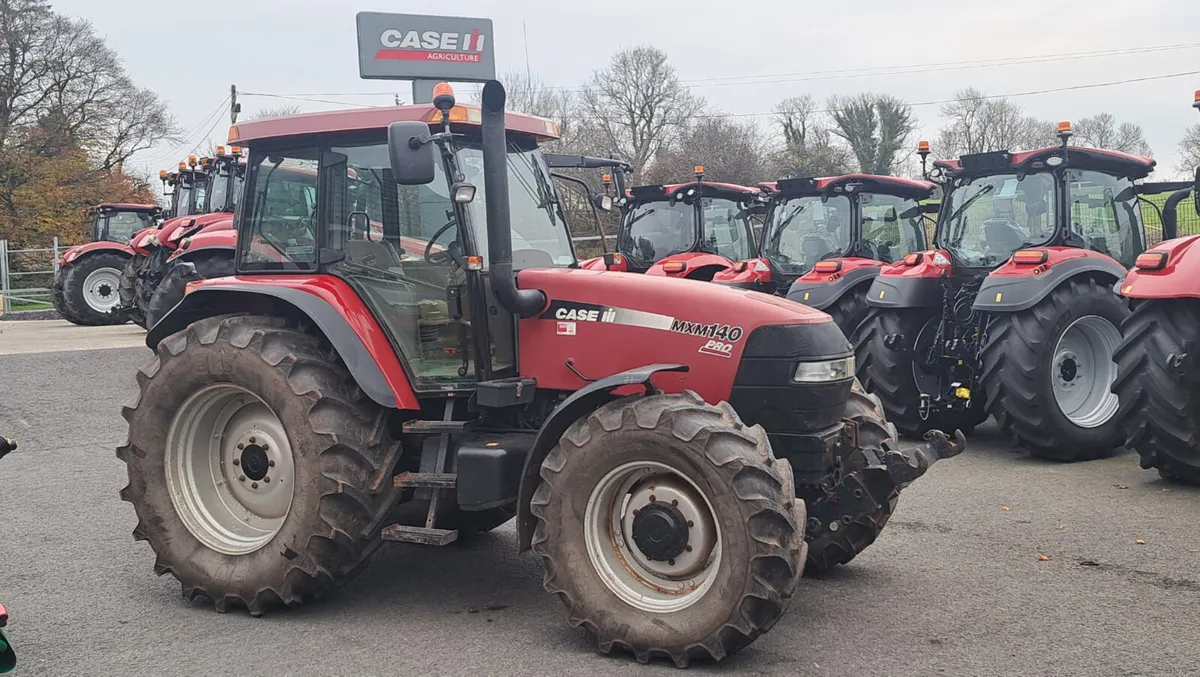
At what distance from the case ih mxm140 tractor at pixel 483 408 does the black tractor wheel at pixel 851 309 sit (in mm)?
4669

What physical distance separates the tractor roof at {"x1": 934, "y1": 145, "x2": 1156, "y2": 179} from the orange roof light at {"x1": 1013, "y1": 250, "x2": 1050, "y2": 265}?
0.79 m

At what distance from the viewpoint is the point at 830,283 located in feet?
31.5

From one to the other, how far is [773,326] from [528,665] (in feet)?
5.39

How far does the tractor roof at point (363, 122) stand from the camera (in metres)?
4.68

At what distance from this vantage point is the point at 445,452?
4758mm

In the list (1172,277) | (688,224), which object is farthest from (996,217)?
(688,224)

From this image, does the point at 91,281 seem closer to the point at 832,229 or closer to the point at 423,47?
the point at 423,47

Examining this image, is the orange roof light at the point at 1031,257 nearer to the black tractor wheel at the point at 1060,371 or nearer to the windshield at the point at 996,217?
the black tractor wheel at the point at 1060,371

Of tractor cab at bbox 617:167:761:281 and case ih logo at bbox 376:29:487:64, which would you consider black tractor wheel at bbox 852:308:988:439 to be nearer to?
tractor cab at bbox 617:167:761:281

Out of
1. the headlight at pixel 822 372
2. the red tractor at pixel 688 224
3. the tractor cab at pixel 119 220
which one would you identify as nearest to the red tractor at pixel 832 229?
the red tractor at pixel 688 224

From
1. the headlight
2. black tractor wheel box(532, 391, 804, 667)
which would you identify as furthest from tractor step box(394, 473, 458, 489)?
the headlight

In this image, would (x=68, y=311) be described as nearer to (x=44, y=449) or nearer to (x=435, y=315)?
(x=44, y=449)

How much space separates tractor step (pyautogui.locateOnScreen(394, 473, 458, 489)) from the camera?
463 cm

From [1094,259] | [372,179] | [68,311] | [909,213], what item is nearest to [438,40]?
[68,311]
